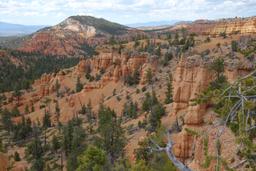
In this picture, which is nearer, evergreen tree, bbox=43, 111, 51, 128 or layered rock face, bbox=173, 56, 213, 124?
layered rock face, bbox=173, 56, 213, 124

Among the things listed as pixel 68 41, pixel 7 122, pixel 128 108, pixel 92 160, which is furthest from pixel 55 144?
pixel 68 41

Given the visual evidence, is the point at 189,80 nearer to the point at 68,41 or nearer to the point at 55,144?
the point at 55,144

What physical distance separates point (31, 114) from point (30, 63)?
4612 centimetres

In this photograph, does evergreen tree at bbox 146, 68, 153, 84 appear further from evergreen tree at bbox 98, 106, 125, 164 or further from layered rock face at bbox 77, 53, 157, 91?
evergreen tree at bbox 98, 106, 125, 164

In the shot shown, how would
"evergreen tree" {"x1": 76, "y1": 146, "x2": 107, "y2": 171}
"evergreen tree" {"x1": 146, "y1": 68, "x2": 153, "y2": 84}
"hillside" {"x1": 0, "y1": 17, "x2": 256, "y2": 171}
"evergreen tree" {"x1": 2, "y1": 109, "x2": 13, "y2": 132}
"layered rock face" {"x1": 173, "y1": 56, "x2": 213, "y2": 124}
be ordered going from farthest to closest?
"evergreen tree" {"x1": 2, "y1": 109, "x2": 13, "y2": 132} < "evergreen tree" {"x1": 146, "y1": 68, "x2": 153, "y2": 84} < "layered rock face" {"x1": 173, "y1": 56, "x2": 213, "y2": 124} < "evergreen tree" {"x1": 76, "y1": 146, "x2": 107, "y2": 171} < "hillside" {"x1": 0, "y1": 17, "x2": 256, "y2": 171}

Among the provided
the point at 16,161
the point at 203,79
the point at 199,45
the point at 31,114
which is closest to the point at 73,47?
the point at 31,114

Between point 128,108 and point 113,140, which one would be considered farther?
point 128,108

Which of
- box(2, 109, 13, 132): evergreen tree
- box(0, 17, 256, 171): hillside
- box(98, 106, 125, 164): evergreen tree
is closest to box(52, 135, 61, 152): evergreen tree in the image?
box(0, 17, 256, 171): hillside

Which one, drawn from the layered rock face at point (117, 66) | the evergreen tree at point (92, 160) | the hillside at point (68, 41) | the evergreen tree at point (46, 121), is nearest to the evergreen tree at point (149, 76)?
the layered rock face at point (117, 66)

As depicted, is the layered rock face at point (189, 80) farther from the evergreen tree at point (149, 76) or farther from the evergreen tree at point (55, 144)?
the evergreen tree at point (149, 76)

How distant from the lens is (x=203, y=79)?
100 ft

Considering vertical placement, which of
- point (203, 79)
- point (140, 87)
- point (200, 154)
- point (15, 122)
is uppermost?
point (203, 79)

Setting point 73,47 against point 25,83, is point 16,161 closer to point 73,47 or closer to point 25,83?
point 25,83

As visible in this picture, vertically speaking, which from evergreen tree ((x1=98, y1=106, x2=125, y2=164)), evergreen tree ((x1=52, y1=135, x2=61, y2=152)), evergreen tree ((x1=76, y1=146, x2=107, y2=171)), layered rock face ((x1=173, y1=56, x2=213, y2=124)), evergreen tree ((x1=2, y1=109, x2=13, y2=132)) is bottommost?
evergreen tree ((x1=2, y1=109, x2=13, y2=132))
